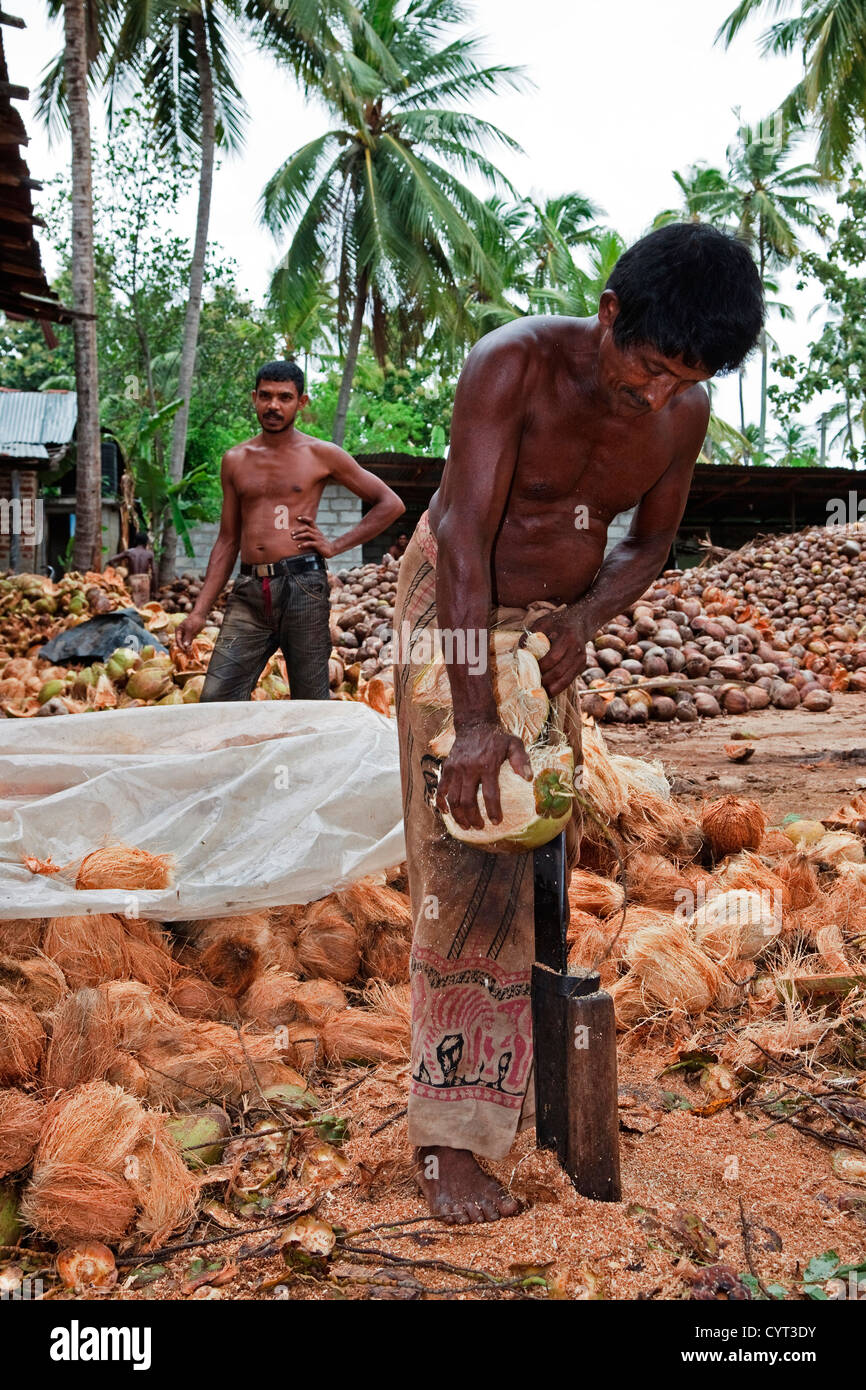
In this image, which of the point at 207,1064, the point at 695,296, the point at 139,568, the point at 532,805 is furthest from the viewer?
the point at 139,568

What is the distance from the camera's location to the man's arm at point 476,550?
1687 millimetres

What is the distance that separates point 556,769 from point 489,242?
18.5m

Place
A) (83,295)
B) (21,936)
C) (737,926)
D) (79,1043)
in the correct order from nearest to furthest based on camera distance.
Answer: (79,1043) → (21,936) → (737,926) → (83,295)

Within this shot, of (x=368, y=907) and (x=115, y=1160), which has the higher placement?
(x=368, y=907)

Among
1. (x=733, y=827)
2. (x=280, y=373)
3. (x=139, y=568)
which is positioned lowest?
(x=733, y=827)

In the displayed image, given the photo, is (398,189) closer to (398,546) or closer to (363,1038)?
(398,546)

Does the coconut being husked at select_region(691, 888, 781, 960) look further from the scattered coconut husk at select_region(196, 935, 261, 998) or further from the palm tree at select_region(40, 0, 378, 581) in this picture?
the palm tree at select_region(40, 0, 378, 581)

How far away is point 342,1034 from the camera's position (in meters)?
2.46

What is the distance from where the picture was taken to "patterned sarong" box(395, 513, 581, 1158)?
1857mm

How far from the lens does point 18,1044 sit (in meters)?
2.10

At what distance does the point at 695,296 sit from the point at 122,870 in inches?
71.1

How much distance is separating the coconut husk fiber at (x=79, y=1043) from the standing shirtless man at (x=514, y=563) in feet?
2.16

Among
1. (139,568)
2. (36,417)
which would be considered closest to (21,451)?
(139,568)

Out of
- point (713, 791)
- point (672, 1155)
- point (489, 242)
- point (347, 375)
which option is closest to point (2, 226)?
point (713, 791)
